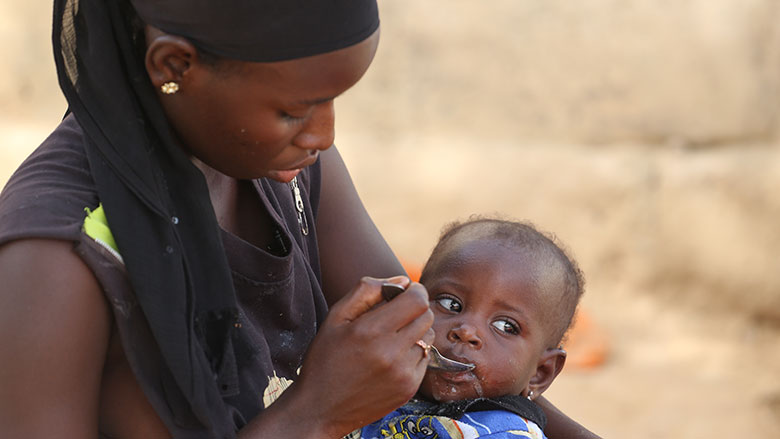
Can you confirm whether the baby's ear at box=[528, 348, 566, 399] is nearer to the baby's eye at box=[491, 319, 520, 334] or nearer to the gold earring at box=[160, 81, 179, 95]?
the baby's eye at box=[491, 319, 520, 334]

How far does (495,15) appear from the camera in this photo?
6727mm

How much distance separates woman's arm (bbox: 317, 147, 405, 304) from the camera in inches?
95.0

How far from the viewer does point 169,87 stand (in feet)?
5.69

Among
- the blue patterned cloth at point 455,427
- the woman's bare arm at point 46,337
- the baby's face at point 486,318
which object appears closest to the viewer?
the woman's bare arm at point 46,337

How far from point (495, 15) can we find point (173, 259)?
5363 mm

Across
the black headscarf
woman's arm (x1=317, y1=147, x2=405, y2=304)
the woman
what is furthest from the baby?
the black headscarf

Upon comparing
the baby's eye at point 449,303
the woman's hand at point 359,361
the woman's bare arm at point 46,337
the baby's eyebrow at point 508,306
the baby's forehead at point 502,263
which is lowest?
the woman's bare arm at point 46,337

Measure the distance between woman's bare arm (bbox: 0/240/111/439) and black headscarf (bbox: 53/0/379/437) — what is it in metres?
0.09

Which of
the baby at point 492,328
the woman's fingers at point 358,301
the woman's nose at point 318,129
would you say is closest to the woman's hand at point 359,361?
the woman's fingers at point 358,301

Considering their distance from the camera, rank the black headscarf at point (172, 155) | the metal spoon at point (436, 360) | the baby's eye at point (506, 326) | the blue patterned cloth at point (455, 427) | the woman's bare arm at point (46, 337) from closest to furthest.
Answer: the woman's bare arm at point (46, 337), the black headscarf at point (172, 155), the metal spoon at point (436, 360), the blue patterned cloth at point (455, 427), the baby's eye at point (506, 326)

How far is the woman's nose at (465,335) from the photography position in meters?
2.28

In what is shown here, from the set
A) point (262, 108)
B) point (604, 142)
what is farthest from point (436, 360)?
point (604, 142)

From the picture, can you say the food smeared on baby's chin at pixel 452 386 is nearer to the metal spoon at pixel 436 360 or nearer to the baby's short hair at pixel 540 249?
the metal spoon at pixel 436 360

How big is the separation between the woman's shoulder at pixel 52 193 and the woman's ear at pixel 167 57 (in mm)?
191
